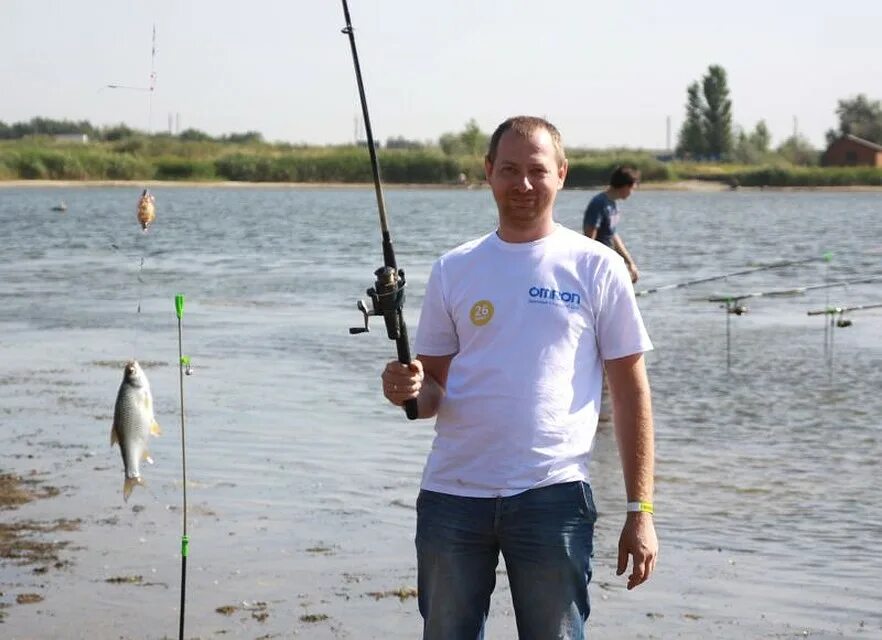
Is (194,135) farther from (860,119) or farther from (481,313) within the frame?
(860,119)

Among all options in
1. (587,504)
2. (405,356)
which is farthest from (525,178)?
(587,504)

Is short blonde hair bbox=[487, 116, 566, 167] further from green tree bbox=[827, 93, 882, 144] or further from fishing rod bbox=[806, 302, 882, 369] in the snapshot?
green tree bbox=[827, 93, 882, 144]

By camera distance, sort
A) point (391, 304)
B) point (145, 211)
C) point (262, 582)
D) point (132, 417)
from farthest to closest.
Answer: point (262, 582)
point (145, 211)
point (132, 417)
point (391, 304)

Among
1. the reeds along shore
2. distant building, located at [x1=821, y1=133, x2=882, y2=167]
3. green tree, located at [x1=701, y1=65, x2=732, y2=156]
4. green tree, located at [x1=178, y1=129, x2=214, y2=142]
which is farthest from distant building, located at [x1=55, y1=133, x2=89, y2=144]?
green tree, located at [x1=701, y1=65, x2=732, y2=156]

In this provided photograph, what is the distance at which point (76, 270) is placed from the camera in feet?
94.9

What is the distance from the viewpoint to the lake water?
22.8ft

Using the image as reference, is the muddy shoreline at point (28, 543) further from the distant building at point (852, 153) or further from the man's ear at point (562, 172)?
the distant building at point (852, 153)

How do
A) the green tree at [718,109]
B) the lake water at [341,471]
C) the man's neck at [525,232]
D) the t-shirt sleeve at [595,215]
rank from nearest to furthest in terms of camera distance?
1. the man's neck at [525,232]
2. the lake water at [341,471]
3. the t-shirt sleeve at [595,215]
4. the green tree at [718,109]

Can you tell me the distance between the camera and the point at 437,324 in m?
4.43

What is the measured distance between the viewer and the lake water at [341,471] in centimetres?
694

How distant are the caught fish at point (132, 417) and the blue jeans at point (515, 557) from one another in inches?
49.8

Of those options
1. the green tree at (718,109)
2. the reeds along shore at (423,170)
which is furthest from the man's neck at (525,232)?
the green tree at (718,109)

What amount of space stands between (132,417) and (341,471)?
4.67 meters

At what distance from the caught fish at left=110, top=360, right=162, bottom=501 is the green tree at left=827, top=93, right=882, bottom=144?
135646 millimetres
